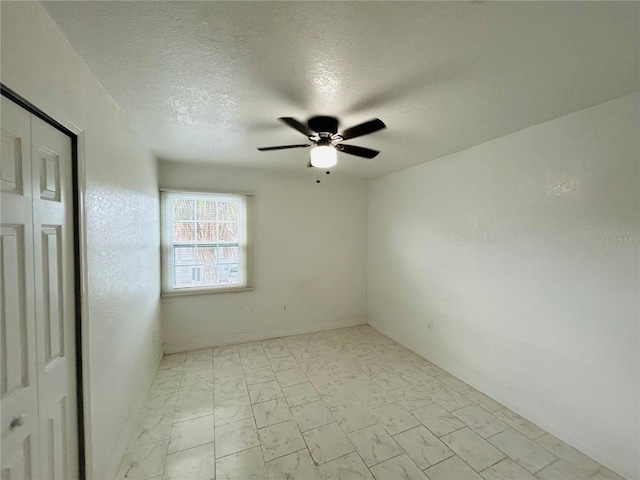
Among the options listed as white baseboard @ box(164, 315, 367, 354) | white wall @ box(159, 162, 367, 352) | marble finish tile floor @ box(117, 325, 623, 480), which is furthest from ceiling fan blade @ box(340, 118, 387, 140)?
white baseboard @ box(164, 315, 367, 354)

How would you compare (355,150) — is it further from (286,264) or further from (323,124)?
(286,264)

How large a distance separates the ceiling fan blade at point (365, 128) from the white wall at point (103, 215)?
1.54 metres

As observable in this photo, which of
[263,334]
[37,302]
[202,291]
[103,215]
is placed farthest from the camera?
[263,334]

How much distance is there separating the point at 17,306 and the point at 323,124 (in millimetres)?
1917

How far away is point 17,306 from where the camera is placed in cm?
96

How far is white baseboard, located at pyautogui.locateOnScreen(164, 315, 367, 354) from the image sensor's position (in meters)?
3.38

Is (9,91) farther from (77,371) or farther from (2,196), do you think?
(77,371)

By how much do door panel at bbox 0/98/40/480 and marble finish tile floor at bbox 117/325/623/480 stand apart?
104cm

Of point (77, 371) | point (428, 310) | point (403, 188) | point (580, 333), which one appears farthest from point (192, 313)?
point (580, 333)

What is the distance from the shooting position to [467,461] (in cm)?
177

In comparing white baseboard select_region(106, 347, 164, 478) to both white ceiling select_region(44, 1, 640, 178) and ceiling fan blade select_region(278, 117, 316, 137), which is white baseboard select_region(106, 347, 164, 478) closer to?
white ceiling select_region(44, 1, 640, 178)

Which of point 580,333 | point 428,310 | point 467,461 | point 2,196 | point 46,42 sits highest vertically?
point 46,42

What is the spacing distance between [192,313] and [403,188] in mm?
3352

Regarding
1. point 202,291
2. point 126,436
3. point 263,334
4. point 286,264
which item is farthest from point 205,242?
point 126,436
